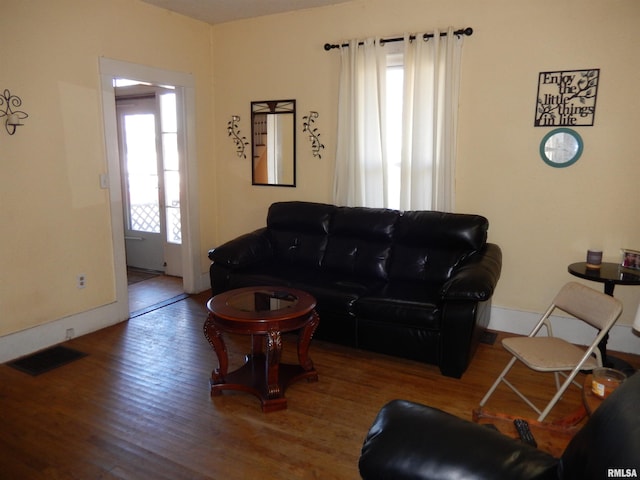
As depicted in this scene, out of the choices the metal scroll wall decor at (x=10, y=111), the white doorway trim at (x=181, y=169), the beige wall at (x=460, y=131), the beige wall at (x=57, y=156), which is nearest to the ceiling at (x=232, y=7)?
the beige wall at (x=460, y=131)

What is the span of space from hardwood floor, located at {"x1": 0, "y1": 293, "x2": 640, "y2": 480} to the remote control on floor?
82 centimetres

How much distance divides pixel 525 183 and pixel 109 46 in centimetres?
360

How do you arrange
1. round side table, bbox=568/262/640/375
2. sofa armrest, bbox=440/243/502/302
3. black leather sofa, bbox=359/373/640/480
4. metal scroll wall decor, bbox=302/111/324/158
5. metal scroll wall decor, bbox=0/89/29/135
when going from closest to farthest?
black leather sofa, bbox=359/373/640/480 < sofa armrest, bbox=440/243/502/302 < round side table, bbox=568/262/640/375 < metal scroll wall decor, bbox=0/89/29/135 < metal scroll wall decor, bbox=302/111/324/158

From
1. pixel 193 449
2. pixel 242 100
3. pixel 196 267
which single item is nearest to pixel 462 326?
pixel 193 449

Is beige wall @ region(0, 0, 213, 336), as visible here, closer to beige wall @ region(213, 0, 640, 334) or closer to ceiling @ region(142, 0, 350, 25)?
ceiling @ region(142, 0, 350, 25)

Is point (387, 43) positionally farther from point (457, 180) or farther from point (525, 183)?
point (525, 183)

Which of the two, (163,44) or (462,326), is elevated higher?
(163,44)

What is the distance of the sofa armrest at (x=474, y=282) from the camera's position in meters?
2.74

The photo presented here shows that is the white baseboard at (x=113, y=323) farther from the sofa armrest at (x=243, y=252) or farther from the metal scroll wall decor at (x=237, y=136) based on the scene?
the metal scroll wall decor at (x=237, y=136)

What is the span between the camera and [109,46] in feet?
12.1

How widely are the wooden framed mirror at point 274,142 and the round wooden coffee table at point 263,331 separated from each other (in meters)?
1.86

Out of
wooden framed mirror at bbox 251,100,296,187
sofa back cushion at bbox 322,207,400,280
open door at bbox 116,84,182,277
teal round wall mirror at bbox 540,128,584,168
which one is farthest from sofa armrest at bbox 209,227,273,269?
teal round wall mirror at bbox 540,128,584,168

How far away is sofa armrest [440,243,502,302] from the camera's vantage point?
8.98 ft

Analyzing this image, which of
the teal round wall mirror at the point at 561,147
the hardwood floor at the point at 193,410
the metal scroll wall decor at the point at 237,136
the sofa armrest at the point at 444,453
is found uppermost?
the metal scroll wall decor at the point at 237,136
